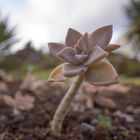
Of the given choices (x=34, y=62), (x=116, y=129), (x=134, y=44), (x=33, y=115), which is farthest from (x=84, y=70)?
(x=134, y=44)

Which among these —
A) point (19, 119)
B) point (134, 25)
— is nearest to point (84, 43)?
point (19, 119)

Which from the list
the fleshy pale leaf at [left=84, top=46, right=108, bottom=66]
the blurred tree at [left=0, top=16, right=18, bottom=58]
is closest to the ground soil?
the fleshy pale leaf at [left=84, top=46, right=108, bottom=66]

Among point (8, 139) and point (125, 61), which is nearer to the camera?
point (8, 139)

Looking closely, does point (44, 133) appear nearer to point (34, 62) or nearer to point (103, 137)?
point (103, 137)

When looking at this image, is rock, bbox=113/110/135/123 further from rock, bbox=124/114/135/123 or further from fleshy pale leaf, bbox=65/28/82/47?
fleshy pale leaf, bbox=65/28/82/47

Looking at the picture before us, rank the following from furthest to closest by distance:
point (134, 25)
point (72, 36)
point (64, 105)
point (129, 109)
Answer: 1. point (134, 25)
2. point (129, 109)
3. point (64, 105)
4. point (72, 36)

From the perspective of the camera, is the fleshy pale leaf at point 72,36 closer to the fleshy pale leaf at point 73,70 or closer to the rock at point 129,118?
the fleshy pale leaf at point 73,70

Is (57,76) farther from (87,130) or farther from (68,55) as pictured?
(87,130)

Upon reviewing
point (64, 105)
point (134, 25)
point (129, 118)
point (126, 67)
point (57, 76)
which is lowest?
point (129, 118)

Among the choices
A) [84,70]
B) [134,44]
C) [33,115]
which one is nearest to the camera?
[84,70]
